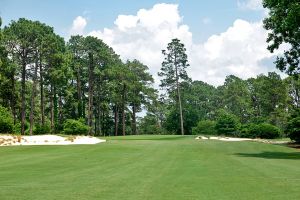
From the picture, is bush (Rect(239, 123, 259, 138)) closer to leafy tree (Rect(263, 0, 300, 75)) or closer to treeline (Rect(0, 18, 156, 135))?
treeline (Rect(0, 18, 156, 135))

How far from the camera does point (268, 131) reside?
5781cm

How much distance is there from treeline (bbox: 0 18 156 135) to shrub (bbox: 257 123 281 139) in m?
23.5

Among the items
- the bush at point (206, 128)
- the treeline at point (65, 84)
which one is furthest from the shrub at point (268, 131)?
the treeline at point (65, 84)

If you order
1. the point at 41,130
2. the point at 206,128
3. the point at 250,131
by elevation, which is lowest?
the point at 250,131

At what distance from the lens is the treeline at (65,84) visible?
55062 mm

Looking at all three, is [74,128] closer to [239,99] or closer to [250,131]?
[250,131]

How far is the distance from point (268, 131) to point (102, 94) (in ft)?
132

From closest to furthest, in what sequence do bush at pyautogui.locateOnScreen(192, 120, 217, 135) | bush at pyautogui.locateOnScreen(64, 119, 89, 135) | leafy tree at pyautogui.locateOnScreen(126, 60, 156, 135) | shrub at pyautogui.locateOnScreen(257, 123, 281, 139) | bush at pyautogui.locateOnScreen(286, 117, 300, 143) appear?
bush at pyautogui.locateOnScreen(286, 117, 300, 143) → bush at pyautogui.locateOnScreen(64, 119, 89, 135) → shrub at pyautogui.locateOnScreen(257, 123, 281, 139) → bush at pyautogui.locateOnScreen(192, 120, 217, 135) → leafy tree at pyautogui.locateOnScreen(126, 60, 156, 135)

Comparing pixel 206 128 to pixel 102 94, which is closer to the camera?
pixel 206 128

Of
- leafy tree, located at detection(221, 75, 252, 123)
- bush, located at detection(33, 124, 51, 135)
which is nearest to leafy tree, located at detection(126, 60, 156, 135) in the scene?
leafy tree, located at detection(221, 75, 252, 123)

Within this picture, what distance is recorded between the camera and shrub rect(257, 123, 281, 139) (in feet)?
190

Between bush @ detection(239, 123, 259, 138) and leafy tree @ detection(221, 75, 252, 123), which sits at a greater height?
leafy tree @ detection(221, 75, 252, 123)

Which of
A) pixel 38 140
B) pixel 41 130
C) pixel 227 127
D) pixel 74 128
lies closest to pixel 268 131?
pixel 227 127

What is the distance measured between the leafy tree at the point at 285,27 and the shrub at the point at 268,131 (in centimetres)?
2869
